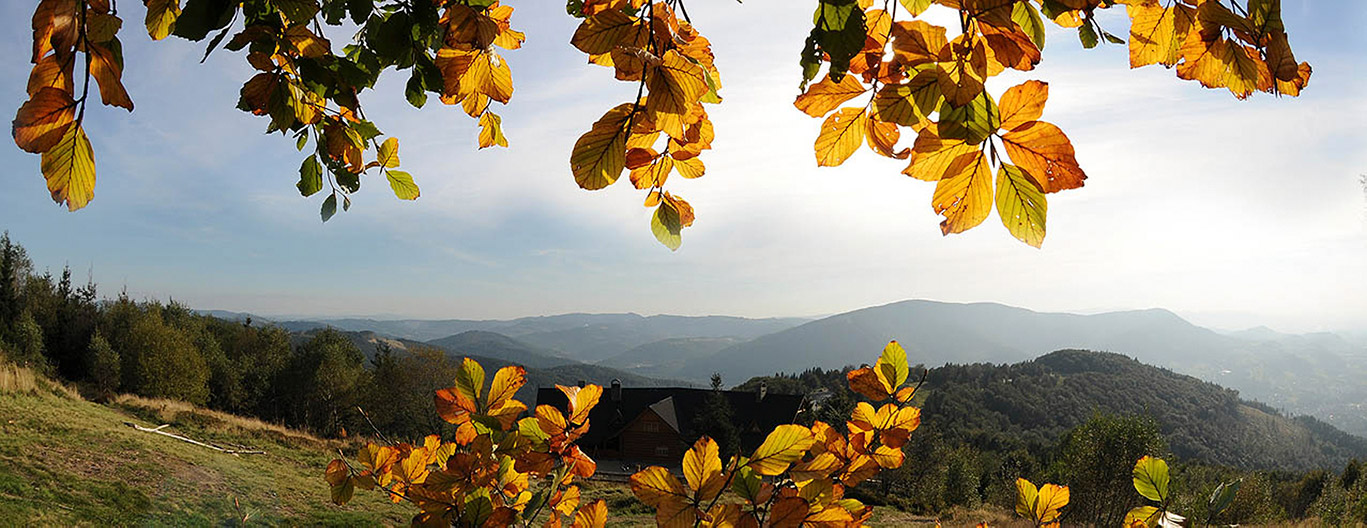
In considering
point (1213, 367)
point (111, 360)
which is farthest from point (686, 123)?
point (1213, 367)

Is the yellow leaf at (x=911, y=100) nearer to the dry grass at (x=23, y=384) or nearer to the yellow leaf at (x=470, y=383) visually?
the yellow leaf at (x=470, y=383)

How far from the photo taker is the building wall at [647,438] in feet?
99.4

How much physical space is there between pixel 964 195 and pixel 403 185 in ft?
3.89

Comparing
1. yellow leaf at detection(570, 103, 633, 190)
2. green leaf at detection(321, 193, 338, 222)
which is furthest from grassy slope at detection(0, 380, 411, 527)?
yellow leaf at detection(570, 103, 633, 190)

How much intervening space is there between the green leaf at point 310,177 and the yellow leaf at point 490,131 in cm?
33

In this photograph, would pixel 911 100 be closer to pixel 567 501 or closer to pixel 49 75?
pixel 49 75

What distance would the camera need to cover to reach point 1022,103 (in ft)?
1.47

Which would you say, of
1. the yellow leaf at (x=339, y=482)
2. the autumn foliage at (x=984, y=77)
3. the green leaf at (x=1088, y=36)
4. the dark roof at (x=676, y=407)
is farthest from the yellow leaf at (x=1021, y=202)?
the dark roof at (x=676, y=407)

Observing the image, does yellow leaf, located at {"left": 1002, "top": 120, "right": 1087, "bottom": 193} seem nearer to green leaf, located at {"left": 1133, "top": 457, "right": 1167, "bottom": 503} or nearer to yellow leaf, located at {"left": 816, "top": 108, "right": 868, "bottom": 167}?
yellow leaf, located at {"left": 816, "top": 108, "right": 868, "bottom": 167}

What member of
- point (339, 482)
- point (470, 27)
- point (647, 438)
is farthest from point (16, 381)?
point (647, 438)

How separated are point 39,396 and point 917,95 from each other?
825 inches

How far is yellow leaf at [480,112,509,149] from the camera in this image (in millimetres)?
1231

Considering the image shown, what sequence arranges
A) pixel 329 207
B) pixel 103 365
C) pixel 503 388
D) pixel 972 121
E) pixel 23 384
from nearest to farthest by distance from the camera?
pixel 972 121 → pixel 503 388 → pixel 329 207 → pixel 23 384 → pixel 103 365

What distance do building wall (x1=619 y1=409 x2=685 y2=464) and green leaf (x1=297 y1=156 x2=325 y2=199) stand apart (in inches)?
1177
